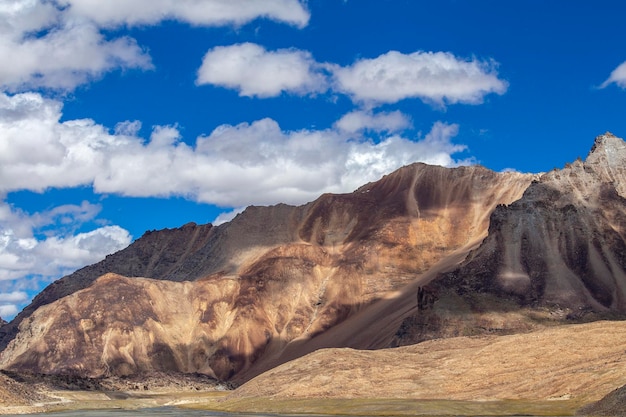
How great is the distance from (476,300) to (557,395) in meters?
83.2

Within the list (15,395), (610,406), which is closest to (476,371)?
(610,406)

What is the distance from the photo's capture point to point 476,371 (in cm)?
13175

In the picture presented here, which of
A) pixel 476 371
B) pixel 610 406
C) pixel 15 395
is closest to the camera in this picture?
pixel 610 406

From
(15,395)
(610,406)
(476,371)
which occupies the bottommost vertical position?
(610,406)

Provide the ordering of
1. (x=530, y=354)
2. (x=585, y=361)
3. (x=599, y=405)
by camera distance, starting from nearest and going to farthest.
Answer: (x=599, y=405) < (x=585, y=361) < (x=530, y=354)

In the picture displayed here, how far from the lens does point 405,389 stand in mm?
130000

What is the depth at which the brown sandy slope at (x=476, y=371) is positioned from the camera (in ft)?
379

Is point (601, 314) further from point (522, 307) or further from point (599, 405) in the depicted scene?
point (599, 405)

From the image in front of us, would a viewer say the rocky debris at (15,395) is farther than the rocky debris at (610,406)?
Yes

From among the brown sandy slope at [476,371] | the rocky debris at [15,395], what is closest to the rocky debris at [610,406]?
the brown sandy slope at [476,371]

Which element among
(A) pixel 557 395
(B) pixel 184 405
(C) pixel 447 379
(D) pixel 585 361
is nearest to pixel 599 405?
(A) pixel 557 395

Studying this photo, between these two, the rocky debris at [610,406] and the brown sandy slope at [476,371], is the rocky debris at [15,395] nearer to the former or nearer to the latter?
the brown sandy slope at [476,371]

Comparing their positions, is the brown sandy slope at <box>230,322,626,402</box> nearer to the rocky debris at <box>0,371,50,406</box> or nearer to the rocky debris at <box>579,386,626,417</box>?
the rocky debris at <box>579,386,626,417</box>

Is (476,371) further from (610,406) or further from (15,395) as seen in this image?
(15,395)
